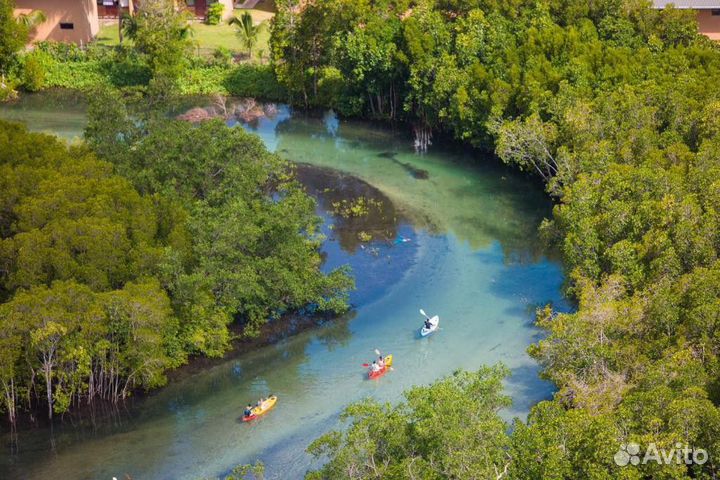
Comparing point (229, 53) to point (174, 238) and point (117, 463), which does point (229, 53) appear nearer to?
point (174, 238)

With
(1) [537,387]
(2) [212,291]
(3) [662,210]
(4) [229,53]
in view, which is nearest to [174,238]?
(2) [212,291]

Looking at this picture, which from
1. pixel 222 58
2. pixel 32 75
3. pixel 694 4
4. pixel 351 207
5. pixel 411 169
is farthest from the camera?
pixel 222 58

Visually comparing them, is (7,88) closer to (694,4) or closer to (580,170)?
(580,170)

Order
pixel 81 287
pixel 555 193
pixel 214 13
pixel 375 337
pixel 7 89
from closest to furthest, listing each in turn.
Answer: pixel 81 287 < pixel 375 337 < pixel 555 193 < pixel 7 89 < pixel 214 13

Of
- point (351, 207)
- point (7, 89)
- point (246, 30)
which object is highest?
point (246, 30)

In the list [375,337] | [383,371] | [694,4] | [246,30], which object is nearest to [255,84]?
[246,30]

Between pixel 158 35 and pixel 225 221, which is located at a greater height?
pixel 158 35

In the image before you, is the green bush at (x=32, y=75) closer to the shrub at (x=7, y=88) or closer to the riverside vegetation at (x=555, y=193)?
the shrub at (x=7, y=88)

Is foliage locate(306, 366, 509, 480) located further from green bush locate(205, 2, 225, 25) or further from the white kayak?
green bush locate(205, 2, 225, 25)
